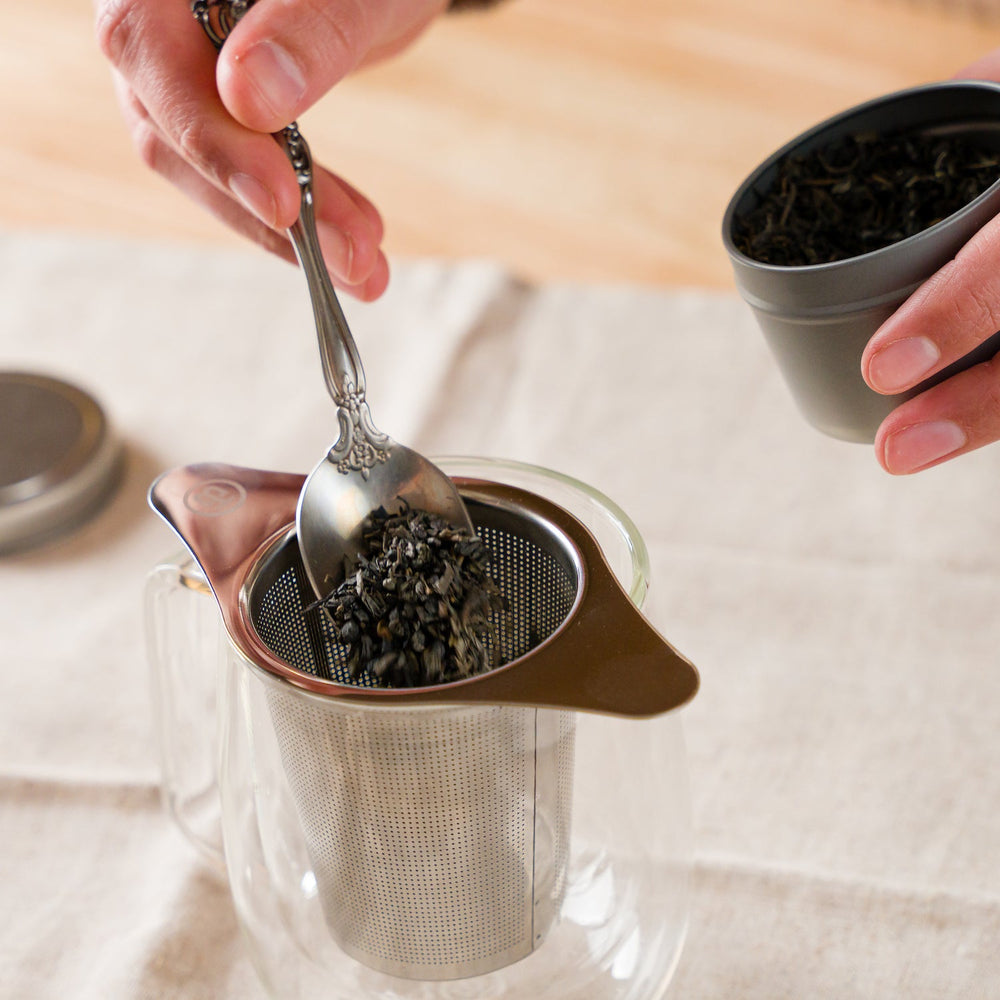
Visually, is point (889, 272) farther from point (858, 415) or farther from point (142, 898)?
point (142, 898)

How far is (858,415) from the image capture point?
1.96 ft

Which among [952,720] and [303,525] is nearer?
[303,525]

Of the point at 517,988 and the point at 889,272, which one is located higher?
the point at 889,272

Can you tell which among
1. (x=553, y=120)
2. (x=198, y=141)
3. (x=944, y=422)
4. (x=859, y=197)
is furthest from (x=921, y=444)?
(x=553, y=120)

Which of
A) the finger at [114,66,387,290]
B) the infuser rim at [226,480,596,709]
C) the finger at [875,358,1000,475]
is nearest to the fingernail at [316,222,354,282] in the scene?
the finger at [114,66,387,290]

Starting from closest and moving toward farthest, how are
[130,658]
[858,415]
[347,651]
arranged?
[347,651], [858,415], [130,658]

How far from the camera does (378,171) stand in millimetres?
1253

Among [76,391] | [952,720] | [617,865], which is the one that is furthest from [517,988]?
[76,391]

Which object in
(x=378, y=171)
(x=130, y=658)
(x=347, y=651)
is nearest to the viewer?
(x=347, y=651)

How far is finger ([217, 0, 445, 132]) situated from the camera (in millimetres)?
524

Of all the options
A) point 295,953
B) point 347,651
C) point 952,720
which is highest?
point 347,651

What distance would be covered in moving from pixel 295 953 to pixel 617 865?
0.49 ft

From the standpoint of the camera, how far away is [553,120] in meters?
1.33

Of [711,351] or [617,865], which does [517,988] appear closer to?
[617,865]
